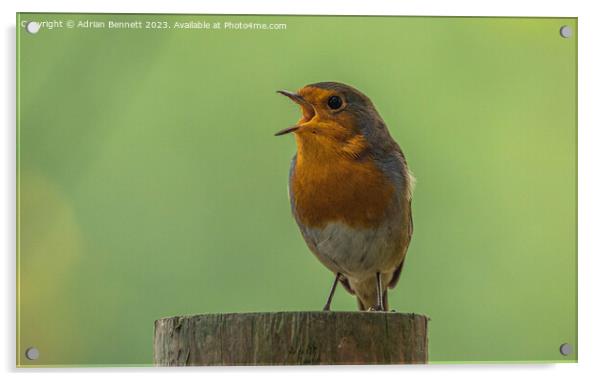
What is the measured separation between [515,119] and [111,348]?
2336 mm

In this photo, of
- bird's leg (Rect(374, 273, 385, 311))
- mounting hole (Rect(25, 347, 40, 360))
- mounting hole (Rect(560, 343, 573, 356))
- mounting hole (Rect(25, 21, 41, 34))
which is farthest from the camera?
bird's leg (Rect(374, 273, 385, 311))

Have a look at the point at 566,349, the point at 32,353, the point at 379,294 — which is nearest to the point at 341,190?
the point at 379,294

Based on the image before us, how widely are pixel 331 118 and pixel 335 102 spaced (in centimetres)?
9

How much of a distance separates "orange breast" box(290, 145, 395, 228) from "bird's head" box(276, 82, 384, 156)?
0.22ft

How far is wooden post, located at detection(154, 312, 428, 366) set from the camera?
3514 millimetres

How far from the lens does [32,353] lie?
423cm

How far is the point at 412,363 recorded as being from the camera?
12.2ft

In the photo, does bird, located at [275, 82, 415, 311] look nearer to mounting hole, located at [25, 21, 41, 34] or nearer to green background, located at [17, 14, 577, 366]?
green background, located at [17, 14, 577, 366]

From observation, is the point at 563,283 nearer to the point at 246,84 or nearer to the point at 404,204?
the point at 404,204

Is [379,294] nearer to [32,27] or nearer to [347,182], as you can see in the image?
[347,182]

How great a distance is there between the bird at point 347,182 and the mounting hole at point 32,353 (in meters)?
1.40

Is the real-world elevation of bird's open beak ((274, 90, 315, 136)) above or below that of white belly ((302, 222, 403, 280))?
above

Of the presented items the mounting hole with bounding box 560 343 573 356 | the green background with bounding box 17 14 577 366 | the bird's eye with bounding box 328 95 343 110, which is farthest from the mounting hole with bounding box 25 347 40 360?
the mounting hole with bounding box 560 343 573 356

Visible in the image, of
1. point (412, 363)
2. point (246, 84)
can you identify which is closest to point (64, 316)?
point (246, 84)
